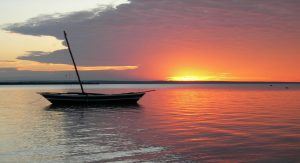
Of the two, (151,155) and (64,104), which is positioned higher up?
(151,155)

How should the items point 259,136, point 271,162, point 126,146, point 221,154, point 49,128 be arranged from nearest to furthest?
point 271,162 → point 221,154 → point 126,146 → point 259,136 → point 49,128

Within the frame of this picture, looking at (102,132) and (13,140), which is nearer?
(13,140)

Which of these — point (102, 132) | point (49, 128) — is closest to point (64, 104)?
point (49, 128)

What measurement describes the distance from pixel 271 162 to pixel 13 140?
16933 mm

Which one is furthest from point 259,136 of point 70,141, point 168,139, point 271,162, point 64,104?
point 64,104

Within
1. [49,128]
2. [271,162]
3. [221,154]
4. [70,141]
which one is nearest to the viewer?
[271,162]

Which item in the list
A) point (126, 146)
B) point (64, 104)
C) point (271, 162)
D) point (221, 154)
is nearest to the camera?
point (271, 162)

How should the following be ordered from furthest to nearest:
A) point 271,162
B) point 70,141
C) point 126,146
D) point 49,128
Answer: point 49,128 → point 70,141 → point 126,146 → point 271,162

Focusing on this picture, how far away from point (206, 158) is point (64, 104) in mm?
45703

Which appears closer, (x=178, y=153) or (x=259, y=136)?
(x=178, y=153)

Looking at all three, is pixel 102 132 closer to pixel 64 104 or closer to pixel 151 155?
pixel 151 155

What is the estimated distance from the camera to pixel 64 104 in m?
62.6

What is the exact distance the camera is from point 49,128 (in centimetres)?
3350

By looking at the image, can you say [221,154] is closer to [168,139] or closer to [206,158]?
[206,158]
